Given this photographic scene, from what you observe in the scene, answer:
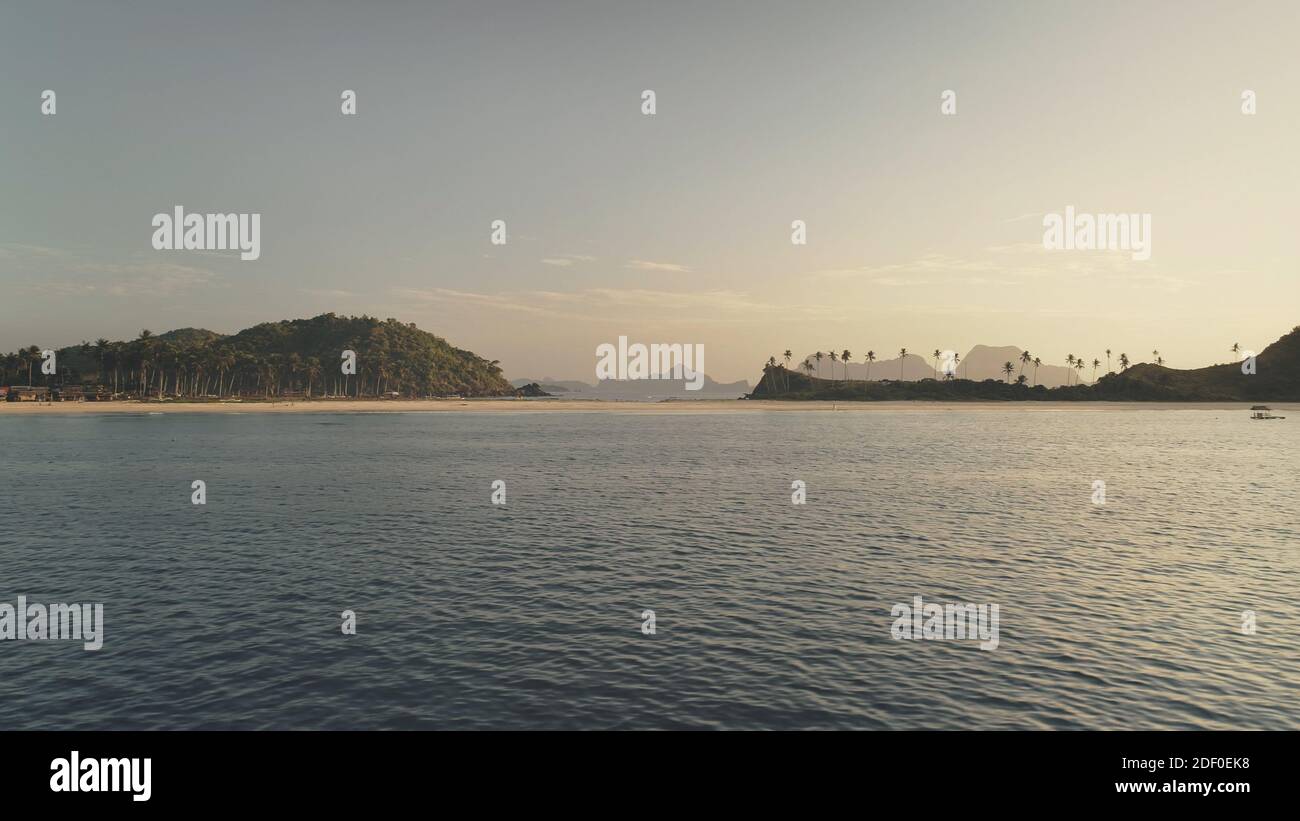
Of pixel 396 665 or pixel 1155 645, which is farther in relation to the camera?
pixel 1155 645

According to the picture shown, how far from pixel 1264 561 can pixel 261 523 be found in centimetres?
5557

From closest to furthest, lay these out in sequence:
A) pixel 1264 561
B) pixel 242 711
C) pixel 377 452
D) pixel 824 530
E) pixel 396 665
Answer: pixel 242 711
pixel 396 665
pixel 1264 561
pixel 824 530
pixel 377 452

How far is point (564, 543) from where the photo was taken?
38.4 meters

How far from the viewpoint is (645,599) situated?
27266 mm

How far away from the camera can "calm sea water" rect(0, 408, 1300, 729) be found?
17.3 metres

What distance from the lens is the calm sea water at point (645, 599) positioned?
Result: 17344 millimetres
